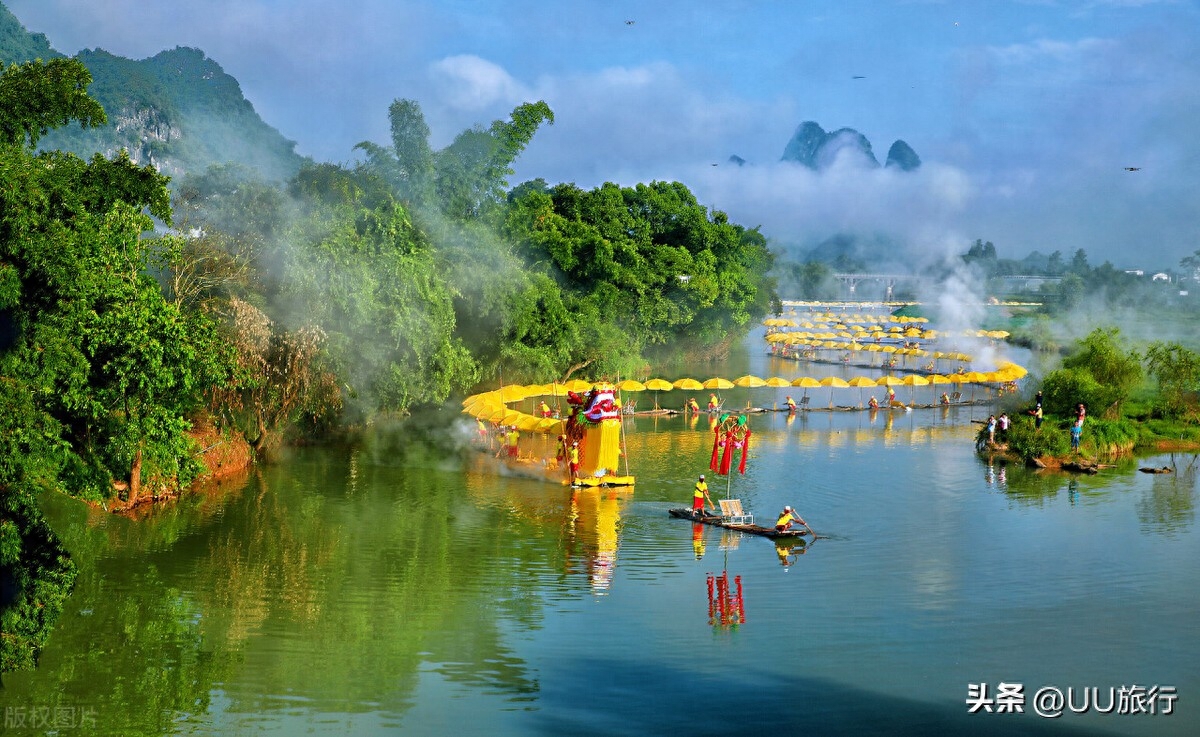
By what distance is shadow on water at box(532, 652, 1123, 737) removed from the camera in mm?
15047

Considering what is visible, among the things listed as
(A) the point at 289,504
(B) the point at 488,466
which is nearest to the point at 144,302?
(A) the point at 289,504

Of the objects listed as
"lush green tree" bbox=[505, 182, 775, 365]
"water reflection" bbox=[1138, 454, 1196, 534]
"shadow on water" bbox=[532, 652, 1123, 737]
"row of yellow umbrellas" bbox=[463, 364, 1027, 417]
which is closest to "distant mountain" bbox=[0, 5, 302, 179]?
"lush green tree" bbox=[505, 182, 775, 365]

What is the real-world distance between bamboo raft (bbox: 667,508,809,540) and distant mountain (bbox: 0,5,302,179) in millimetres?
66973

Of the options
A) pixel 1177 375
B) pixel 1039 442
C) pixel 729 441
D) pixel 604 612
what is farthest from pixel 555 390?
pixel 1177 375

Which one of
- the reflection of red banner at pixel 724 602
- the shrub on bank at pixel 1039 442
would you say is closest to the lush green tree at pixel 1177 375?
the shrub on bank at pixel 1039 442

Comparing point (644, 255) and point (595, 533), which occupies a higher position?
point (644, 255)

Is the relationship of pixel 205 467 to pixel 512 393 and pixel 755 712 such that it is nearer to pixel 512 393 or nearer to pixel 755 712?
pixel 512 393

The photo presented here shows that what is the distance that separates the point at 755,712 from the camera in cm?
1555

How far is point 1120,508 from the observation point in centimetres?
3038

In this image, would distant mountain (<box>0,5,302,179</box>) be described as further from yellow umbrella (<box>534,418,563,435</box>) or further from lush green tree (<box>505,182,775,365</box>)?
yellow umbrella (<box>534,418,563,435</box>)

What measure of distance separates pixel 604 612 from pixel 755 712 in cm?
501

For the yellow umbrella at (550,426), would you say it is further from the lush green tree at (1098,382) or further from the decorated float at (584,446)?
the lush green tree at (1098,382)

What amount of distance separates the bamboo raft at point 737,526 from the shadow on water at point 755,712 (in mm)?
9096

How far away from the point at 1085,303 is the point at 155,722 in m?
132
